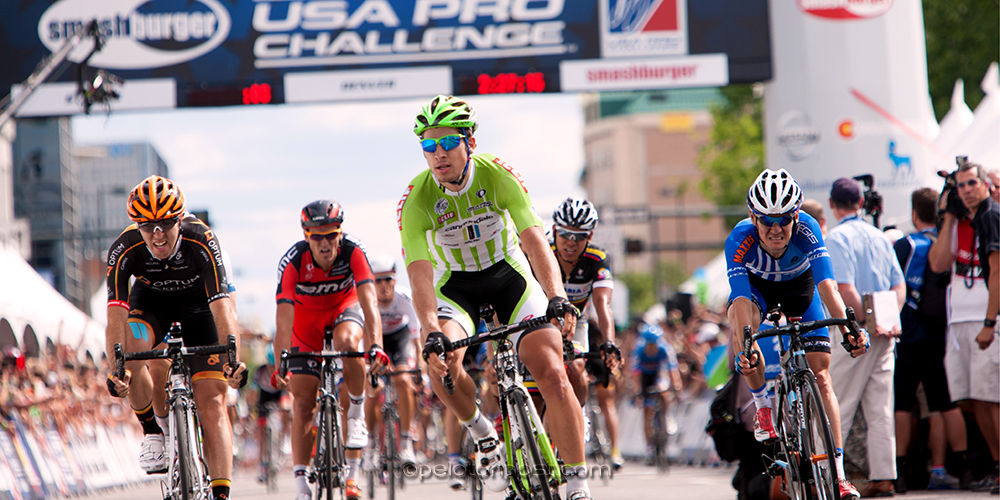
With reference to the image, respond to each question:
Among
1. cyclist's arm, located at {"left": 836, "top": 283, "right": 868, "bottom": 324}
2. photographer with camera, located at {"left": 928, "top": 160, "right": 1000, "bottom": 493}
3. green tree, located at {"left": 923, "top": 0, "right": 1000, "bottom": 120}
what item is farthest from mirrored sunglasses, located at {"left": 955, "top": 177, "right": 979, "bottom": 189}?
green tree, located at {"left": 923, "top": 0, "right": 1000, "bottom": 120}

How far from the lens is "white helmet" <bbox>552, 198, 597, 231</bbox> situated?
963 centimetres

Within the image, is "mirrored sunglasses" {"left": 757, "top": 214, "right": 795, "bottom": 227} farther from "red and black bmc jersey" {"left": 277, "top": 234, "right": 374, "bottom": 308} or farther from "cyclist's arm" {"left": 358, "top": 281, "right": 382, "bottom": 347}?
"red and black bmc jersey" {"left": 277, "top": 234, "right": 374, "bottom": 308}

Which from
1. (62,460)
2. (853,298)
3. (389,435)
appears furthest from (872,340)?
(62,460)

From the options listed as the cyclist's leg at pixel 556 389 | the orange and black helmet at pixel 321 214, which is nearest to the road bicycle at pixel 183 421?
the cyclist's leg at pixel 556 389

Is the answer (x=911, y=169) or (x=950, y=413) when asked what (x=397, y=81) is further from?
(x=950, y=413)

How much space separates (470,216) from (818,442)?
7.75 feet

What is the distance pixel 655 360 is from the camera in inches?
723

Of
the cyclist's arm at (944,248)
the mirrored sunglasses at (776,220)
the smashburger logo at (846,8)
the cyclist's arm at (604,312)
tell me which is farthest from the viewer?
the smashburger logo at (846,8)

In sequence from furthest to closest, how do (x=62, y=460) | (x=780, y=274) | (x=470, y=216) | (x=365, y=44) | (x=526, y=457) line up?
(x=365, y=44) < (x=62, y=460) < (x=780, y=274) < (x=470, y=216) < (x=526, y=457)

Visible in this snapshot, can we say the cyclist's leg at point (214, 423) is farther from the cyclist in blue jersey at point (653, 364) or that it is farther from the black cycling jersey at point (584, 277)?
the cyclist in blue jersey at point (653, 364)

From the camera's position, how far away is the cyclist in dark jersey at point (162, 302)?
7109mm

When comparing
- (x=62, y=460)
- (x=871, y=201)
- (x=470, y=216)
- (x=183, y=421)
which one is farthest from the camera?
(x=62, y=460)

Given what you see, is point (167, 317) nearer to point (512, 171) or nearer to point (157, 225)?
point (157, 225)

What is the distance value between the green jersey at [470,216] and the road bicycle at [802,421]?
1549mm
